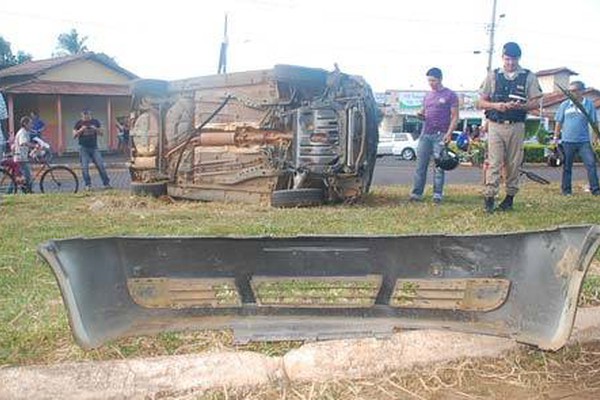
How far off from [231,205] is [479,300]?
19.6ft

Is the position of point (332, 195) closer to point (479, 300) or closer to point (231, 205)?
point (231, 205)

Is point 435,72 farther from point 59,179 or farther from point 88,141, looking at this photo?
point 59,179

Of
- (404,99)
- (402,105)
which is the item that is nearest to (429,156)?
(402,105)

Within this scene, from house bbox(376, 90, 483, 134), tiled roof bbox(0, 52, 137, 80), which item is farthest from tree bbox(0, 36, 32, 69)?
house bbox(376, 90, 483, 134)

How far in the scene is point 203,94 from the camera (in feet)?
31.3

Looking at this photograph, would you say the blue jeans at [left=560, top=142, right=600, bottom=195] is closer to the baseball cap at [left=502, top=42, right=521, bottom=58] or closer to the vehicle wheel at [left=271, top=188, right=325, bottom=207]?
the baseball cap at [left=502, top=42, right=521, bottom=58]

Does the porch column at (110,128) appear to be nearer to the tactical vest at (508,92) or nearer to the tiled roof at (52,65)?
the tiled roof at (52,65)

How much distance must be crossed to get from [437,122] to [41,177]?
8775 mm

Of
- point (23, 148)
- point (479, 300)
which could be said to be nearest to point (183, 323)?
point (479, 300)

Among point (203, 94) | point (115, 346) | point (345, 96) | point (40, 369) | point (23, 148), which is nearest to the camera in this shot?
point (40, 369)

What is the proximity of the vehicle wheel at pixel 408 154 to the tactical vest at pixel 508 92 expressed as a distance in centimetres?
3053

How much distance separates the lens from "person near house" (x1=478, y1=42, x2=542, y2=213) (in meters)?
7.23

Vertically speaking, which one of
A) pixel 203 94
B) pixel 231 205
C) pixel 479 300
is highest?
pixel 203 94

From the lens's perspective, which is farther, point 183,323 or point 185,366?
point 183,323
